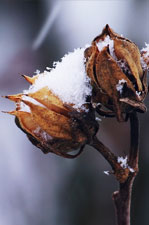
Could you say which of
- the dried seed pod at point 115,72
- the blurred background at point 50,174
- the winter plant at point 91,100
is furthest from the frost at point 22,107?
the blurred background at point 50,174

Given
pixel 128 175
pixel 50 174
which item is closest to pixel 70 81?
pixel 128 175

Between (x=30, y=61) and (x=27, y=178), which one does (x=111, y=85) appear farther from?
(x=30, y=61)

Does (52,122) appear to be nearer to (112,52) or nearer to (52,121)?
(52,121)

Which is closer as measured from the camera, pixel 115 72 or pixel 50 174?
pixel 115 72

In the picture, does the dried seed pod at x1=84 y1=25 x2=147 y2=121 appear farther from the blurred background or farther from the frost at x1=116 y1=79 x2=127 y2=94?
the blurred background

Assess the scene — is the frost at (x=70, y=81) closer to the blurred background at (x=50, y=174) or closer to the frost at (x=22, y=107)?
the frost at (x=22, y=107)

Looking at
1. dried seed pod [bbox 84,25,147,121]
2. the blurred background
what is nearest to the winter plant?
dried seed pod [bbox 84,25,147,121]
